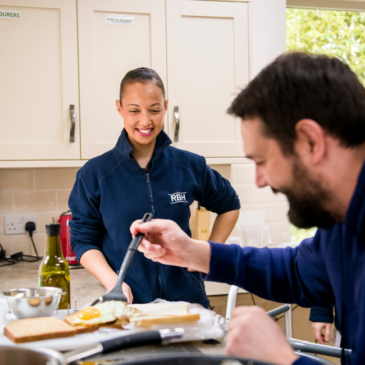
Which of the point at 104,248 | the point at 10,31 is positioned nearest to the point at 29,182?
the point at 10,31

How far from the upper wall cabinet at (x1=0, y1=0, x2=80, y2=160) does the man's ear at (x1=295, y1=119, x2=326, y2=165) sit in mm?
1621

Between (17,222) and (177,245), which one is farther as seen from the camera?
(17,222)

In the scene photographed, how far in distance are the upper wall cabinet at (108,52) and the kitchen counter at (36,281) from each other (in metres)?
0.64

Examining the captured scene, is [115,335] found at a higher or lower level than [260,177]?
lower

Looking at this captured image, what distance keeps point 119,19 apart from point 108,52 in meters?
0.18

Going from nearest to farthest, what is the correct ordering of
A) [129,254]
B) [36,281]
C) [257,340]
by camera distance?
1. [257,340]
2. [129,254]
3. [36,281]

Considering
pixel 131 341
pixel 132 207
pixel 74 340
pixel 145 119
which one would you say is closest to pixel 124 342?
pixel 131 341

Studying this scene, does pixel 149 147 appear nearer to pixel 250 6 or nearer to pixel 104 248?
pixel 104 248

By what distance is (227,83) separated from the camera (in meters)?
2.45

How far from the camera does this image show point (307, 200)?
873 millimetres

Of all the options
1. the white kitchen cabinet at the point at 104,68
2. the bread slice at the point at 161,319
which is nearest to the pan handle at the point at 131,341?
the bread slice at the point at 161,319

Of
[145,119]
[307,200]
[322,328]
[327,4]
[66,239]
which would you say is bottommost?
[322,328]

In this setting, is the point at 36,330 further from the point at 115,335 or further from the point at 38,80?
the point at 38,80

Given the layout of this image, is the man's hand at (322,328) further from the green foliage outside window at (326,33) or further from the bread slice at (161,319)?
the green foliage outside window at (326,33)
